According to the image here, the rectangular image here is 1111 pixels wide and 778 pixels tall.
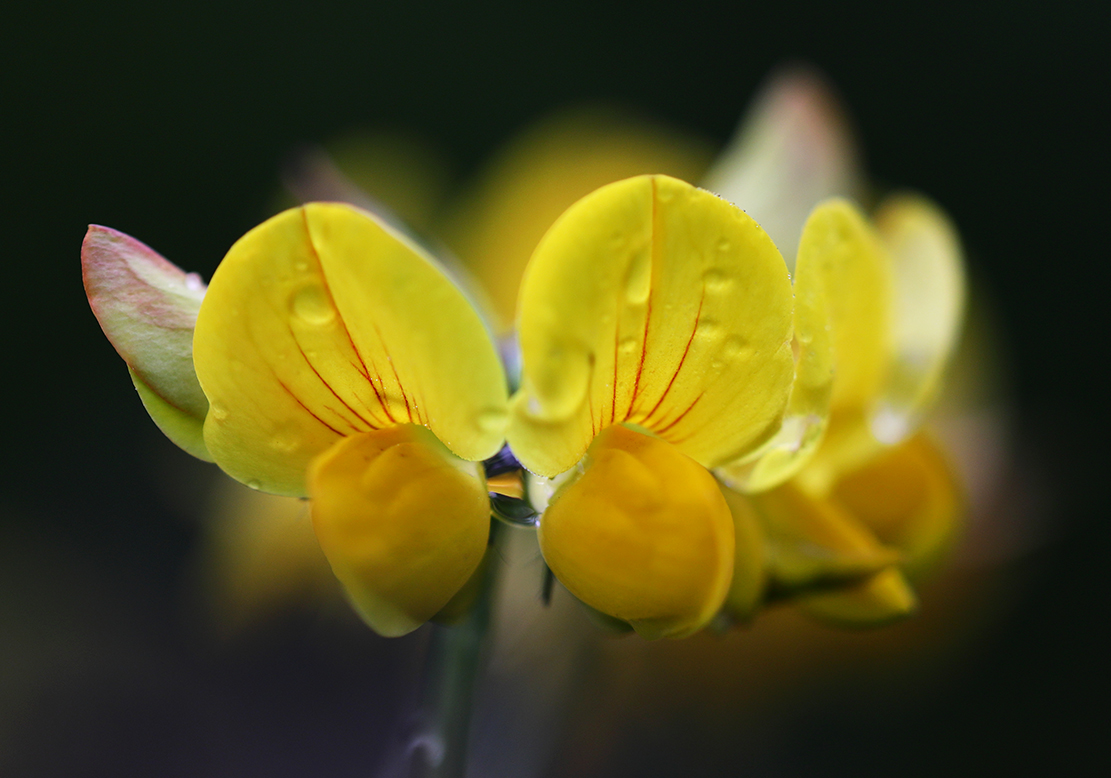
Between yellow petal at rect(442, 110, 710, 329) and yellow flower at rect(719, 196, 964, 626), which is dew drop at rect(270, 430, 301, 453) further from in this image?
yellow petal at rect(442, 110, 710, 329)

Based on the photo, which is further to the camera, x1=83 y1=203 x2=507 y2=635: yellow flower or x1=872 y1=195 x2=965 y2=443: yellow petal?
x1=872 y1=195 x2=965 y2=443: yellow petal

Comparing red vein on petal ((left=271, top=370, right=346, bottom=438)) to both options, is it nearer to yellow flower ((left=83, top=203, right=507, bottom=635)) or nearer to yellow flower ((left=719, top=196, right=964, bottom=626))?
yellow flower ((left=83, top=203, right=507, bottom=635))

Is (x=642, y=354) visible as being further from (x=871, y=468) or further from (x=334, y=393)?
(x=871, y=468)

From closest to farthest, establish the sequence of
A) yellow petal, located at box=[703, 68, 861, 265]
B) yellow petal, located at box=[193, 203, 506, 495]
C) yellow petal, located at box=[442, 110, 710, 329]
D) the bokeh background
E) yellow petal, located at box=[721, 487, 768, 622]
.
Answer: yellow petal, located at box=[193, 203, 506, 495] < yellow petal, located at box=[721, 487, 768, 622] < yellow petal, located at box=[703, 68, 861, 265] < the bokeh background < yellow petal, located at box=[442, 110, 710, 329]

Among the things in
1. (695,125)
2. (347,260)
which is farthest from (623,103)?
(347,260)

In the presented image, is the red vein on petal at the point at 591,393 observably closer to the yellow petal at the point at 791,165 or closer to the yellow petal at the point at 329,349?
the yellow petal at the point at 329,349

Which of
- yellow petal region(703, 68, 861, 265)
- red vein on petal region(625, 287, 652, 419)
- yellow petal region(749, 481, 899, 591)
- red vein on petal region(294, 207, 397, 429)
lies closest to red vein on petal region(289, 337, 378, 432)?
red vein on petal region(294, 207, 397, 429)

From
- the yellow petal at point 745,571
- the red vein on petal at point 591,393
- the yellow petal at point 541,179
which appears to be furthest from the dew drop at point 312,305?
the yellow petal at point 541,179

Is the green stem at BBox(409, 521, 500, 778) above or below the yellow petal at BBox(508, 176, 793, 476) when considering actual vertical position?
below

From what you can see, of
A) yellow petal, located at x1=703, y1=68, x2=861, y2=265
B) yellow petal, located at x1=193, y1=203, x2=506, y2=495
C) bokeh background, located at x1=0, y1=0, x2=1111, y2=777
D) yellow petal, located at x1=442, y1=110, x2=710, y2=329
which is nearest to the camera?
yellow petal, located at x1=193, y1=203, x2=506, y2=495

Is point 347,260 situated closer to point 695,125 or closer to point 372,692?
point 372,692
